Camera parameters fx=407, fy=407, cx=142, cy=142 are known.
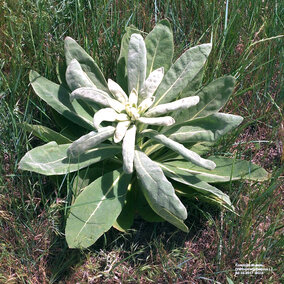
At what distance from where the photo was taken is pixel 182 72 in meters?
2.31

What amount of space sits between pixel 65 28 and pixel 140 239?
156 cm

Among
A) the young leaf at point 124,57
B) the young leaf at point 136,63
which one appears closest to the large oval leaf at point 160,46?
the young leaf at point 124,57

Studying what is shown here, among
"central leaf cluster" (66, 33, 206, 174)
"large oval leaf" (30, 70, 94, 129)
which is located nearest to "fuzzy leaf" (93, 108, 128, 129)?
"central leaf cluster" (66, 33, 206, 174)

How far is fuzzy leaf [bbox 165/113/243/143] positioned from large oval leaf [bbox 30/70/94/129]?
1.66 ft

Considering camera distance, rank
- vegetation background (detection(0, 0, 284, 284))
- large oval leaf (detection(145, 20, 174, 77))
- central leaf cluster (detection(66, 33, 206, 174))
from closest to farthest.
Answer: central leaf cluster (detection(66, 33, 206, 174)), vegetation background (detection(0, 0, 284, 284)), large oval leaf (detection(145, 20, 174, 77))

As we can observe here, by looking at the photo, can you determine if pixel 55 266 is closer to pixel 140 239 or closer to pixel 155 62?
pixel 140 239

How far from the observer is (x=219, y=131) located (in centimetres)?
219

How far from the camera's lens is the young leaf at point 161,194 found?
1901 mm

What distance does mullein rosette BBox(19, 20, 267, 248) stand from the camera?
201 centimetres

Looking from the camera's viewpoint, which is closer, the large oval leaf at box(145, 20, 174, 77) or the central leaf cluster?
the central leaf cluster

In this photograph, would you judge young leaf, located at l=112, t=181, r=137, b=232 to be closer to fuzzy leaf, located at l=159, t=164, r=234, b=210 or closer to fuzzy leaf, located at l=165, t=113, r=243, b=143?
fuzzy leaf, located at l=159, t=164, r=234, b=210

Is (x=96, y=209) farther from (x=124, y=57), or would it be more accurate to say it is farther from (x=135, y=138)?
(x=124, y=57)

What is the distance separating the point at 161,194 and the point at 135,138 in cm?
46

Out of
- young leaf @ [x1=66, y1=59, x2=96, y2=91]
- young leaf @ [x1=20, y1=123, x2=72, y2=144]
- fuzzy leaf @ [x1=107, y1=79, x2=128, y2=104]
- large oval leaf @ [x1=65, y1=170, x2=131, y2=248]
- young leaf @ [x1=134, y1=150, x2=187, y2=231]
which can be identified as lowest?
large oval leaf @ [x1=65, y1=170, x2=131, y2=248]
